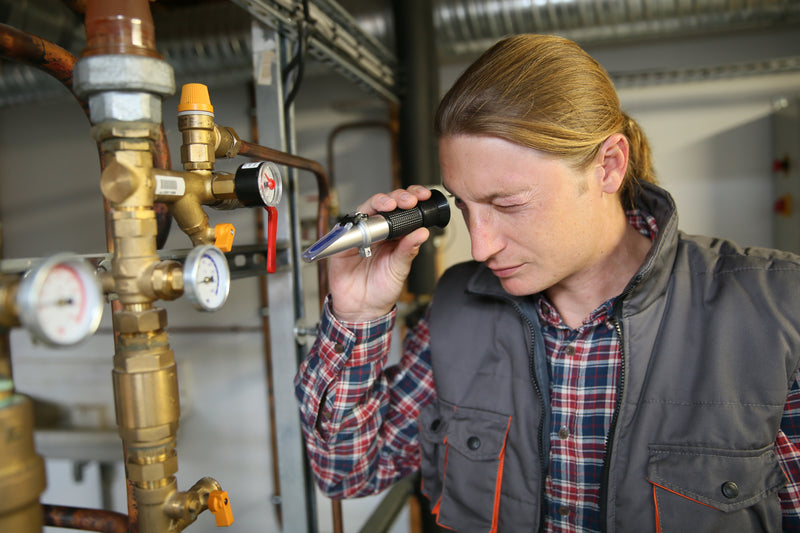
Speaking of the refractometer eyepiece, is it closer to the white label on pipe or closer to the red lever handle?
the red lever handle

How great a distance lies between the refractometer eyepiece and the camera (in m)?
0.69

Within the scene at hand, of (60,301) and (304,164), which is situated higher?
(304,164)

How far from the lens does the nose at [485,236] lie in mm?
808

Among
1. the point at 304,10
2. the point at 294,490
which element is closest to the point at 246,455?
the point at 294,490

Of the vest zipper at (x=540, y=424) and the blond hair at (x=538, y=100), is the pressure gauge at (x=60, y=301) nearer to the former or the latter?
the blond hair at (x=538, y=100)

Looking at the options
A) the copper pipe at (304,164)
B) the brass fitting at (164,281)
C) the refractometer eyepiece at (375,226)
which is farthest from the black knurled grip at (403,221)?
the brass fitting at (164,281)

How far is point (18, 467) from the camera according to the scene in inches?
16.7

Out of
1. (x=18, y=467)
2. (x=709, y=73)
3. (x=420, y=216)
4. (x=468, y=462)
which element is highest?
(x=709, y=73)

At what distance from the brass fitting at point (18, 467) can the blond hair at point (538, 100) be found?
63 centimetres

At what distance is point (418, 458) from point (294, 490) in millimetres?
241

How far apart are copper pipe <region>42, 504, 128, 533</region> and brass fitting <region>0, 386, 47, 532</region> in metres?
0.15

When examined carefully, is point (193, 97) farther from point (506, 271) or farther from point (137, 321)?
point (506, 271)

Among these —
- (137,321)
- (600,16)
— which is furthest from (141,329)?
(600,16)

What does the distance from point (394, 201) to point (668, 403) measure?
1.67 ft
